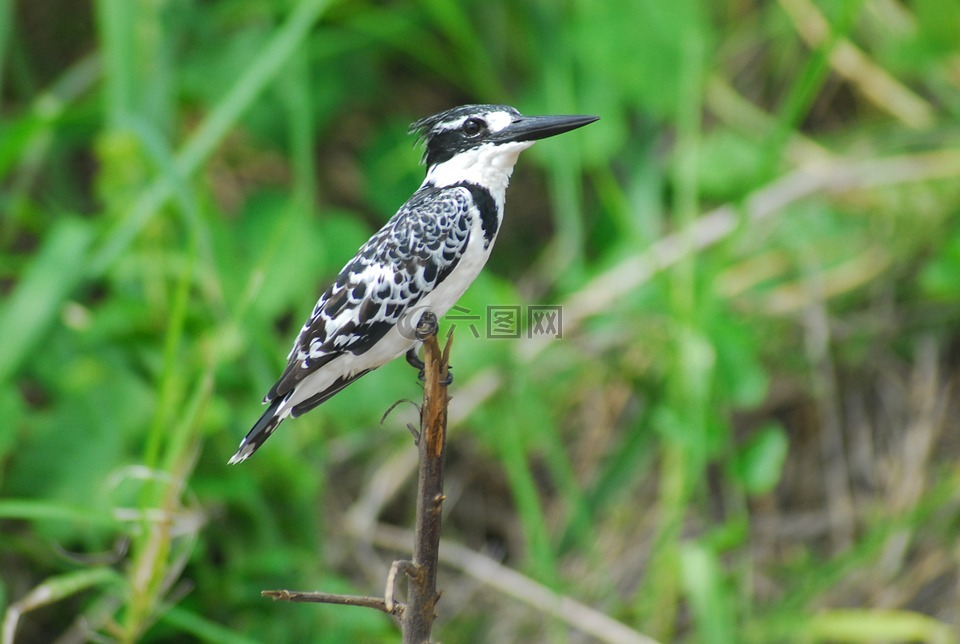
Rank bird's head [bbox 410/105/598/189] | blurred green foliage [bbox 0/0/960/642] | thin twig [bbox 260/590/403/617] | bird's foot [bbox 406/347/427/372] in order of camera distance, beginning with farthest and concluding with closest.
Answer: blurred green foliage [bbox 0/0/960/642] < bird's foot [bbox 406/347/427/372] < bird's head [bbox 410/105/598/189] < thin twig [bbox 260/590/403/617]

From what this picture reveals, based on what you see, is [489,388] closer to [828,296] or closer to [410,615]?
[828,296]

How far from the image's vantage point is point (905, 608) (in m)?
3.20

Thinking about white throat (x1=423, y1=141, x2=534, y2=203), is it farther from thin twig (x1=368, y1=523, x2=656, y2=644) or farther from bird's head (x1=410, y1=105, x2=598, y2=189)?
thin twig (x1=368, y1=523, x2=656, y2=644)

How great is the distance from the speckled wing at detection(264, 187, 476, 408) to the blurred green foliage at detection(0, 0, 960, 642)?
0.73m

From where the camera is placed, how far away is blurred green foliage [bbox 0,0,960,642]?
2652 mm

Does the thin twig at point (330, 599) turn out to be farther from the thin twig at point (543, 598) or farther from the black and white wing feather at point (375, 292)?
the thin twig at point (543, 598)

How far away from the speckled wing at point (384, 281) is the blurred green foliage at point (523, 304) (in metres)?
0.73

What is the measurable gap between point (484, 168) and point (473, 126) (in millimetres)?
58

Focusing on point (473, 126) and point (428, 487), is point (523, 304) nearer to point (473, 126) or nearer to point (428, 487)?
point (473, 126)

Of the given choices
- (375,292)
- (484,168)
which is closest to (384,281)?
(375,292)

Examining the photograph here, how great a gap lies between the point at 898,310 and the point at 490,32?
1741 millimetres

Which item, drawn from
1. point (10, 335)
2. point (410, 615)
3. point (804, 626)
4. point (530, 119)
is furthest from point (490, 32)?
point (410, 615)

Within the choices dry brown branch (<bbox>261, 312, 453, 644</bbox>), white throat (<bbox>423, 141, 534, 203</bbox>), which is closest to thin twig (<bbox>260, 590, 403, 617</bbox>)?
dry brown branch (<bbox>261, 312, 453, 644</bbox>)

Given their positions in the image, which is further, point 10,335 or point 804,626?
point 804,626
